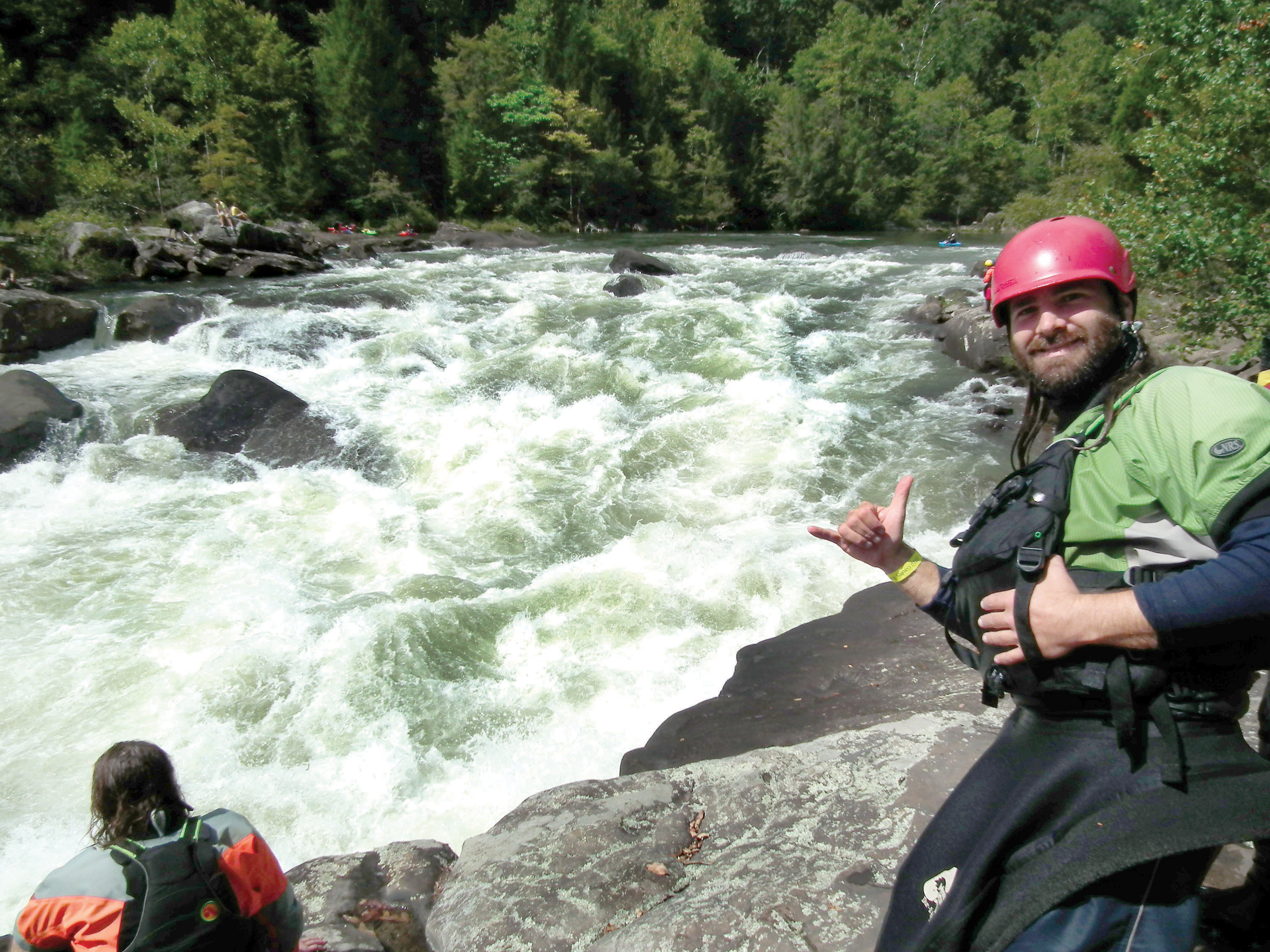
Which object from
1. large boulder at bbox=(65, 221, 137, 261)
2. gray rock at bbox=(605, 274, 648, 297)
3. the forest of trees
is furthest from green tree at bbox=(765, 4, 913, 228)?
large boulder at bbox=(65, 221, 137, 261)

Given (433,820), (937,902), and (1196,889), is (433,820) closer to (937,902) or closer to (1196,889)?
(937,902)

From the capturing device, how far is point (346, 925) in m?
2.84

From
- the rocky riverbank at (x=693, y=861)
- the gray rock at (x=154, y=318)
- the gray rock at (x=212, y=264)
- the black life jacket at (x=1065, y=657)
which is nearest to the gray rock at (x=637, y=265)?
the gray rock at (x=212, y=264)

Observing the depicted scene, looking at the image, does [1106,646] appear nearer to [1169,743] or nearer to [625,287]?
[1169,743]

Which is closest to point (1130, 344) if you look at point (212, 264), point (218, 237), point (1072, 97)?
point (212, 264)

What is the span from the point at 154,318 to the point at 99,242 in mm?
5971

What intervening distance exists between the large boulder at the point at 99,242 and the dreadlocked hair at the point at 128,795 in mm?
16642

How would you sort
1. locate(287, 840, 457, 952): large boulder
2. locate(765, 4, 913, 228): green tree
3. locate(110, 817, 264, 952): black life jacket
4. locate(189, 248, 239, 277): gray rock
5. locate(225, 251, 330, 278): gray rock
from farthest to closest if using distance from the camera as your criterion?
locate(765, 4, 913, 228): green tree, locate(189, 248, 239, 277): gray rock, locate(225, 251, 330, 278): gray rock, locate(287, 840, 457, 952): large boulder, locate(110, 817, 264, 952): black life jacket

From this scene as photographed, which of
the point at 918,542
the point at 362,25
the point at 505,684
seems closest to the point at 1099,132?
→ the point at 362,25

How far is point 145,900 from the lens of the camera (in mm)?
1998

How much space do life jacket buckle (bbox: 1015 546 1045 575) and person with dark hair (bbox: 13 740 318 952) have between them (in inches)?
80.5

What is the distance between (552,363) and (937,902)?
9.37 metres

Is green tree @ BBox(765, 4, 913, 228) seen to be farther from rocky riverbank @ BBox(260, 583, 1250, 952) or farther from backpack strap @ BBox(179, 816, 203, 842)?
backpack strap @ BBox(179, 816, 203, 842)

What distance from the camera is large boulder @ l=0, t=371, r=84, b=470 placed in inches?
303
